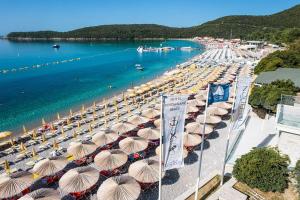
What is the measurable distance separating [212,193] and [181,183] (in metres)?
1.95

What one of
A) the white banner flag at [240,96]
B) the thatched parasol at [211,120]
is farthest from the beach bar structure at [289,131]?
the thatched parasol at [211,120]

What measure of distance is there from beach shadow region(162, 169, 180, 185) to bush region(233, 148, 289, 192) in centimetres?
341

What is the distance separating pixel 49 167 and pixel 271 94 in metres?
18.4

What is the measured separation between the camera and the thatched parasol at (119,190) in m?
11.0

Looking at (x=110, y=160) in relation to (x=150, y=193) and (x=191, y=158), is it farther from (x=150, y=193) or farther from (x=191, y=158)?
(x=191, y=158)

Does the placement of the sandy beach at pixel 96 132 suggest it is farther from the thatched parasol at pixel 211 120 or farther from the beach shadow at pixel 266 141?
the beach shadow at pixel 266 141

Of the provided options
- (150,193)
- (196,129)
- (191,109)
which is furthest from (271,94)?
(150,193)

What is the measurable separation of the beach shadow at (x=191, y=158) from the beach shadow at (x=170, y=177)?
142cm

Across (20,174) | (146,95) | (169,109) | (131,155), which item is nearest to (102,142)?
(131,155)

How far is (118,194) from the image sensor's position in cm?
1106

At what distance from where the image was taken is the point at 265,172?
11922 millimetres

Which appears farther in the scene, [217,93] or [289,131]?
[289,131]

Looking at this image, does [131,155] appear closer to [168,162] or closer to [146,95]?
[168,162]

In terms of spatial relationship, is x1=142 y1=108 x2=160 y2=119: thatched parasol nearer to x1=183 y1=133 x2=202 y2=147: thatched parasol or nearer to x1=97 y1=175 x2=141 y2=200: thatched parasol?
x1=183 y1=133 x2=202 y2=147: thatched parasol
